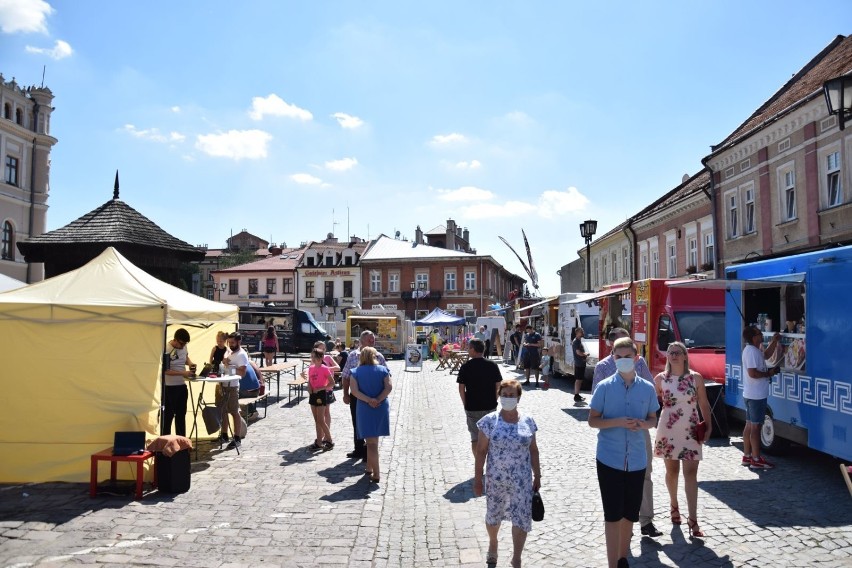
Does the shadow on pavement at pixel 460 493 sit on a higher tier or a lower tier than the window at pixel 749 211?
lower

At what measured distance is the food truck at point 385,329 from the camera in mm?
36219

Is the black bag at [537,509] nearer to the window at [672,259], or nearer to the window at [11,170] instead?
the window at [672,259]

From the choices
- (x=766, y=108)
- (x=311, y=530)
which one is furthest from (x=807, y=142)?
(x=311, y=530)

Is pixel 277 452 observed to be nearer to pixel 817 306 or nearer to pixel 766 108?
pixel 817 306

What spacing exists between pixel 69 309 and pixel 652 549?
7.12 metres

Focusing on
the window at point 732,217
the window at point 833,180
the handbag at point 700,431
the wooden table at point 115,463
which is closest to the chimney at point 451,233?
the window at point 732,217

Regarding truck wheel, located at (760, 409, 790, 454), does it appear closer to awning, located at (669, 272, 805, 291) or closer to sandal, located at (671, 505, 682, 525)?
awning, located at (669, 272, 805, 291)

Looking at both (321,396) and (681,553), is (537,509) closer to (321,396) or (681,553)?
(681,553)

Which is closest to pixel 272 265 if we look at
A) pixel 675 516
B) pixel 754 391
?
pixel 754 391

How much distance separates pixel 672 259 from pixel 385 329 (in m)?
15.7

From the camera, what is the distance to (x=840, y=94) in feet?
28.1

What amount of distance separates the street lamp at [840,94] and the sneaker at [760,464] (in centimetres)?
452

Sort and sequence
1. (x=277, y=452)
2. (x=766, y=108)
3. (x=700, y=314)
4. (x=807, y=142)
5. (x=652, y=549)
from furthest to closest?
(x=766, y=108), (x=807, y=142), (x=700, y=314), (x=277, y=452), (x=652, y=549)

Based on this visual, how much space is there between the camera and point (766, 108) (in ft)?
81.1
